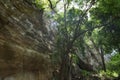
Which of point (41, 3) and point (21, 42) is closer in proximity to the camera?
point (21, 42)

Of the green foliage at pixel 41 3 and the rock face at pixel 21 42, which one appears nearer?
the rock face at pixel 21 42

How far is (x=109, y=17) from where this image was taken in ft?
42.8

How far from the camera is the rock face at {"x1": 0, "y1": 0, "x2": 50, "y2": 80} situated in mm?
8117

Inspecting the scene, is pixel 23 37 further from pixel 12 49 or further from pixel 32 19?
pixel 32 19

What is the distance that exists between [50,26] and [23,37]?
429 cm

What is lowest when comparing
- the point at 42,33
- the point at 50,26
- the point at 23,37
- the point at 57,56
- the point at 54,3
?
the point at 57,56

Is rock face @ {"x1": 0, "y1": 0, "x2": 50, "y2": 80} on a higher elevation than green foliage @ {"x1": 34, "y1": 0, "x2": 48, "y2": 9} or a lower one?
lower

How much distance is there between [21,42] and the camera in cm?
873

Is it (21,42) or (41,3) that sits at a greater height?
(41,3)

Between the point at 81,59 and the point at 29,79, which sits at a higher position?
the point at 81,59

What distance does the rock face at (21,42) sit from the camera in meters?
8.12

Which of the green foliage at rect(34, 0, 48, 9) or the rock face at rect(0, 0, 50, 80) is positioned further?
the green foliage at rect(34, 0, 48, 9)

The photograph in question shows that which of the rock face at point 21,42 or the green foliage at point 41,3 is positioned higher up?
the green foliage at point 41,3

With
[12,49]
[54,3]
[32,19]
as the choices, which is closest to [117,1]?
[54,3]
